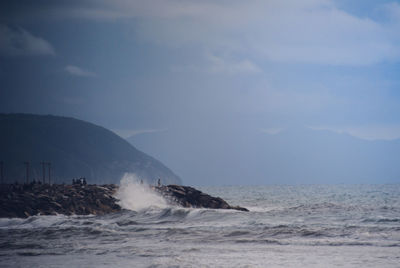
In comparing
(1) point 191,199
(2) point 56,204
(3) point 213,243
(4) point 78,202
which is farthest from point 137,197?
(3) point 213,243

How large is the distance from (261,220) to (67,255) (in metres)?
15.4

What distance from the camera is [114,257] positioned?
1897 centimetres

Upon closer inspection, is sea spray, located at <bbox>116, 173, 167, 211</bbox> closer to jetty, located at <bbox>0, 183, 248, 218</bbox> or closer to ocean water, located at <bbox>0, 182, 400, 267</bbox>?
jetty, located at <bbox>0, 183, 248, 218</bbox>

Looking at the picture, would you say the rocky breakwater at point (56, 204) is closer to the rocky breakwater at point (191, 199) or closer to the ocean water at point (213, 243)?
the rocky breakwater at point (191, 199)

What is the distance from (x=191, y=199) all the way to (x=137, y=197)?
709 centimetres

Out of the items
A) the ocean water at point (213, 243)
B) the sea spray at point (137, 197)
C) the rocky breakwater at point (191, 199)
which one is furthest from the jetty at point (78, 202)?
the ocean water at point (213, 243)

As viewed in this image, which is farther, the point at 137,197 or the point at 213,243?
the point at 137,197

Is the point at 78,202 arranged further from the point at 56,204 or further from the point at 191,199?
the point at 191,199

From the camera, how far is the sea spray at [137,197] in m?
50.3

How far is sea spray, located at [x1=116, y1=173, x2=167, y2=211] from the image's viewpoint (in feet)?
165

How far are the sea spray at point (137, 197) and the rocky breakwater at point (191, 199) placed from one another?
1.09 meters

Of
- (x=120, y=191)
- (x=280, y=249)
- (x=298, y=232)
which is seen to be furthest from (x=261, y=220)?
(x=120, y=191)

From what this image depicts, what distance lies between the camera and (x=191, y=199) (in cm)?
5053

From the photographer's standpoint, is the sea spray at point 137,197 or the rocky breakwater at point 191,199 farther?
the sea spray at point 137,197
